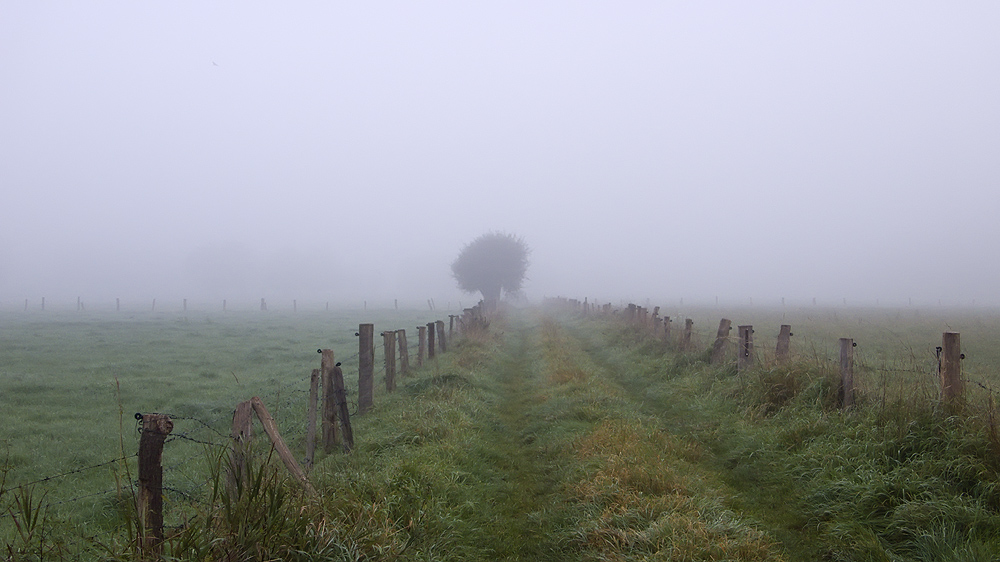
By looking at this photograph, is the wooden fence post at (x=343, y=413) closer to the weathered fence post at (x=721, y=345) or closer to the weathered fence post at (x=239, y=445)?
the weathered fence post at (x=239, y=445)

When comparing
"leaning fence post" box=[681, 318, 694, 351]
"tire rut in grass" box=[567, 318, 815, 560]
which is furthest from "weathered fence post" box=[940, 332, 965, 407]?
"leaning fence post" box=[681, 318, 694, 351]

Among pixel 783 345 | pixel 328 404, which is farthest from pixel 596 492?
pixel 783 345

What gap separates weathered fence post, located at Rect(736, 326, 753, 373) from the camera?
1225cm

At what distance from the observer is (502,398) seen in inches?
516

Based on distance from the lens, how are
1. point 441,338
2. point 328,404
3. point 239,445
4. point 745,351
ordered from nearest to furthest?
1. point 239,445
2. point 328,404
3. point 745,351
4. point 441,338

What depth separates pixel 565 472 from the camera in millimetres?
7574

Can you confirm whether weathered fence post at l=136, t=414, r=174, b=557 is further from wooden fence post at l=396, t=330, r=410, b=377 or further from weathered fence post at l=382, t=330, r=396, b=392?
wooden fence post at l=396, t=330, r=410, b=377

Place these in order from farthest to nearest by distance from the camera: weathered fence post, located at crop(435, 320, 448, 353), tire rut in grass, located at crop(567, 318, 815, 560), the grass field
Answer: weathered fence post, located at crop(435, 320, 448, 353)
tire rut in grass, located at crop(567, 318, 815, 560)
the grass field

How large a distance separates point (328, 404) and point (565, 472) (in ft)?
11.8

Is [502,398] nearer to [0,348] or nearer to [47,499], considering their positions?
[47,499]

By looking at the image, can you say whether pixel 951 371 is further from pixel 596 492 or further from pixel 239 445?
pixel 239 445

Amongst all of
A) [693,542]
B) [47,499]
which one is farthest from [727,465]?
[47,499]

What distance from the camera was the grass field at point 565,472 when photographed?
495cm

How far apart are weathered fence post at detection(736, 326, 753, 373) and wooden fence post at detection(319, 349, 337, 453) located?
814 centimetres
